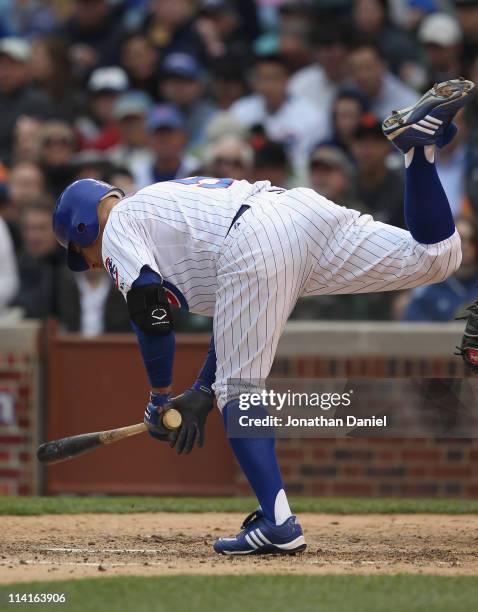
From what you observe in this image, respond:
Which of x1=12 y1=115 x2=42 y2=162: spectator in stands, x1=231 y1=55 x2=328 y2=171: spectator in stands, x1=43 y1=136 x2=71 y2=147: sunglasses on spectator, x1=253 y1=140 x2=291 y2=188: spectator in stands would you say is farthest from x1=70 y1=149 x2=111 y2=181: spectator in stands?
x1=231 y1=55 x2=328 y2=171: spectator in stands

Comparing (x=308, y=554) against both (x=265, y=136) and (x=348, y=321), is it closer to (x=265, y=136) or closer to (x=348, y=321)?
(x=348, y=321)

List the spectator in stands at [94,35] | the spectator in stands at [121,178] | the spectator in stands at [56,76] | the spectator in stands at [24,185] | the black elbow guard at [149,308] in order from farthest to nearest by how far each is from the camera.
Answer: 1. the spectator in stands at [94,35]
2. the spectator in stands at [56,76]
3. the spectator in stands at [24,185]
4. the spectator in stands at [121,178]
5. the black elbow guard at [149,308]

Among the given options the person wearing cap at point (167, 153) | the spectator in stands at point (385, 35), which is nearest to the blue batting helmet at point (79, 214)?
the person wearing cap at point (167, 153)

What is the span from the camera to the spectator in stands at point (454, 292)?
855 centimetres

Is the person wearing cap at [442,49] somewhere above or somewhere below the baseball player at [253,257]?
above

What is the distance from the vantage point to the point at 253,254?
5.21m

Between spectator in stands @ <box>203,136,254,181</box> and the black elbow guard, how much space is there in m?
4.65

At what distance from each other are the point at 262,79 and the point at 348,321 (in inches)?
122

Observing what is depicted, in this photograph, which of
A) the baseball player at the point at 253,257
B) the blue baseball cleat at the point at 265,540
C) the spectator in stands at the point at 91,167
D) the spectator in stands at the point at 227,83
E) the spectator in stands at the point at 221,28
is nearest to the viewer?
the baseball player at the point at 253,257

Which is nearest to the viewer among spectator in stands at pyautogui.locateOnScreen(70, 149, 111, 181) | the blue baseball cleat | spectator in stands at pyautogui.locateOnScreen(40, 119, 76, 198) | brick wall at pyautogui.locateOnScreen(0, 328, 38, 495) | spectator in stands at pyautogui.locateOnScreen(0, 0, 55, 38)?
the blue baseball cleat

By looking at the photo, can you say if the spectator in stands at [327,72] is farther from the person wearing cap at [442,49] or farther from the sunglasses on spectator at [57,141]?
the sunglasses on spectator at [57,141]

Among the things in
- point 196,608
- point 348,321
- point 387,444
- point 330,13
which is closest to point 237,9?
point 330,13

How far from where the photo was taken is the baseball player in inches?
203

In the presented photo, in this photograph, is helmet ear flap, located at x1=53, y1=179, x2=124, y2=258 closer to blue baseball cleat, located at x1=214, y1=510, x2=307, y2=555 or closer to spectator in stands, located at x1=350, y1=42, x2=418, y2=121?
blue baseball cleat, located at x1=214, y1=510, x2=307, y2=555
